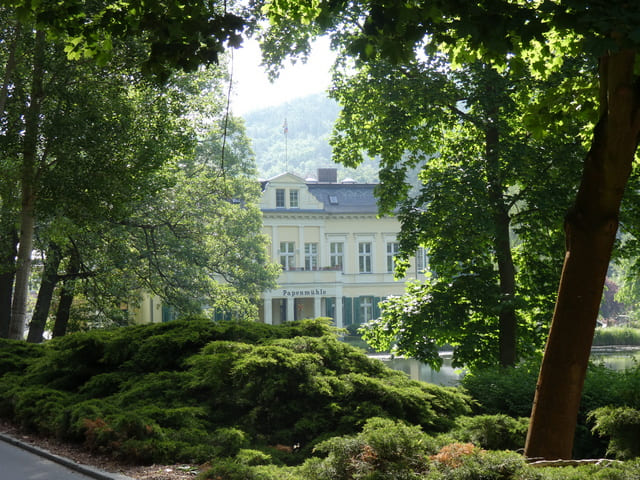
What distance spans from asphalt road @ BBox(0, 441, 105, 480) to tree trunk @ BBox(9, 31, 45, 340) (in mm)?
8386

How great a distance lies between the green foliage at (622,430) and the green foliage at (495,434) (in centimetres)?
70

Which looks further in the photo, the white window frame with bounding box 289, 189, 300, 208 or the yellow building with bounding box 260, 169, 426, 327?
the white window frame with bounding box 289, 189, 300, 208

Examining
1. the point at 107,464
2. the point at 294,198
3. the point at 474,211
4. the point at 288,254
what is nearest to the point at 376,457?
the point at 107,464

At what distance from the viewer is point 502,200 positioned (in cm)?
1602

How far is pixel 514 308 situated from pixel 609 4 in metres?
10.9

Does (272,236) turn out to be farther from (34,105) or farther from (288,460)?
(288,460)

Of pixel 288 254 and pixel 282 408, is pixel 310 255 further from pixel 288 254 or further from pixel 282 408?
pixel 282 408

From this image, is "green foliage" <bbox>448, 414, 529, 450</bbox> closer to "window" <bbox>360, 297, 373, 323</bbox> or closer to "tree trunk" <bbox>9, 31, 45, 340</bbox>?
"tree trunk" <bbox>9, 31, 45, 340</bbox>

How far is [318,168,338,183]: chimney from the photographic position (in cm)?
6219

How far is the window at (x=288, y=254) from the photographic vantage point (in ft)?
183

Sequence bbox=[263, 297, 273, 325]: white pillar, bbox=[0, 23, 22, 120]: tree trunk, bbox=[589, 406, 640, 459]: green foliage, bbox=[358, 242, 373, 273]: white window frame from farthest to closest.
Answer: bbox=[358, 242, 373, 273]: white window frame < bbox=[263, 297, 273, 325]: white pillar < bbox=[0, 23, 22, 120]: tree trunk < bbox=[589, 406, 640, 459]: green foliage

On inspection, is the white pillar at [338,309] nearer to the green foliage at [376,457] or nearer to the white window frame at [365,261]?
the white window frame at [365,261]

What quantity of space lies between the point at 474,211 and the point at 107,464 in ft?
32.7

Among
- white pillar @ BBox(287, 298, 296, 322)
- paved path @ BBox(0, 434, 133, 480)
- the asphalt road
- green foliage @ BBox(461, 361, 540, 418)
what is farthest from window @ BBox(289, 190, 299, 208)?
the asphalt road
